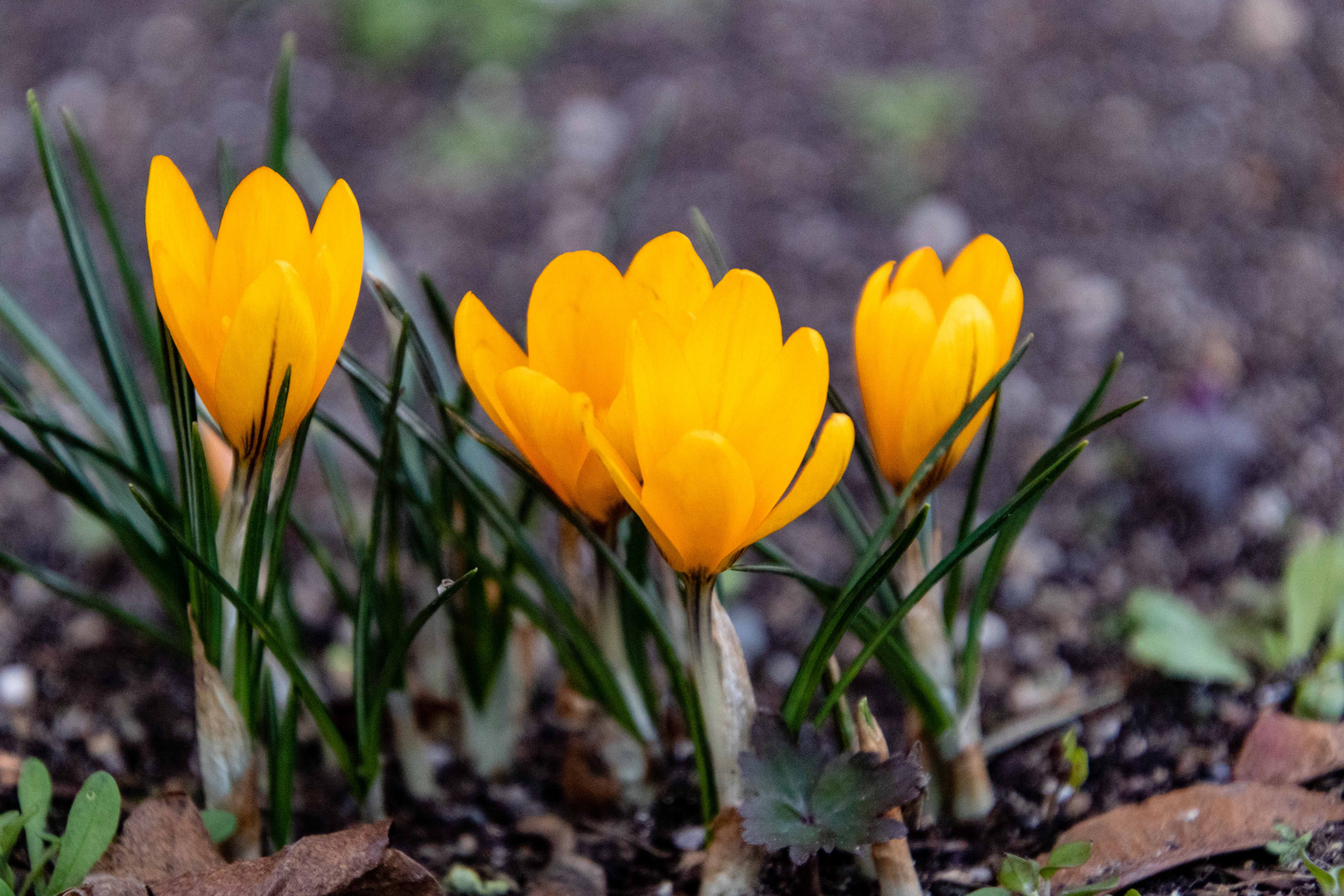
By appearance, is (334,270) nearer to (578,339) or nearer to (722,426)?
(578,339)

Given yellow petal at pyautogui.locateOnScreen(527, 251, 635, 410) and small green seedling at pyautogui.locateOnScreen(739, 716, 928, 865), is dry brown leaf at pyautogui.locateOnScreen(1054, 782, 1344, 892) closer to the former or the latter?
small green seedling at pyautogui.locateOnScreen(739, 716, 928, 865)

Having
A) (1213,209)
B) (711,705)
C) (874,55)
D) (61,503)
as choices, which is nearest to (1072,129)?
(1213,209)

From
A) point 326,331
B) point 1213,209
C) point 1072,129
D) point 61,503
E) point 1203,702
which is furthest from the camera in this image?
point 1072,129

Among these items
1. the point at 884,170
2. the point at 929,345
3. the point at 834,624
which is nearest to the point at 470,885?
the point at 834,624

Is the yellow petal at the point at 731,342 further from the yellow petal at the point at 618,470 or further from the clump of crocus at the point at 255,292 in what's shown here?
the clump of crocus at the point at 255,292

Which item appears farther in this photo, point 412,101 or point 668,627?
point 412,101

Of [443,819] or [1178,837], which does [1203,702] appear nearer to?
[1178,837]
